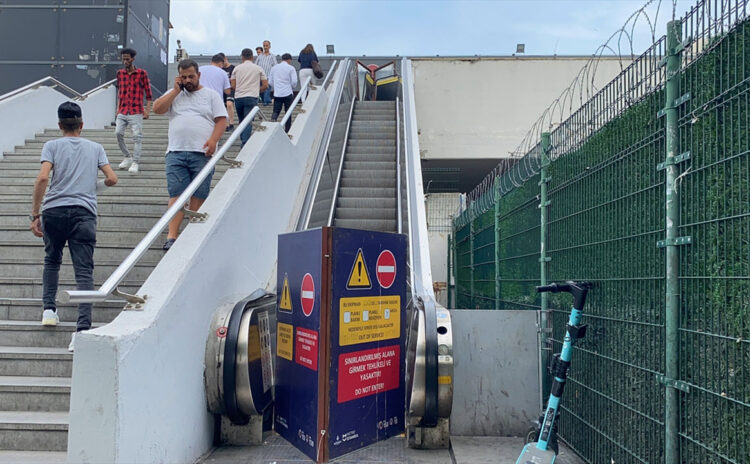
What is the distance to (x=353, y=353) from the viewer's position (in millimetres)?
3643

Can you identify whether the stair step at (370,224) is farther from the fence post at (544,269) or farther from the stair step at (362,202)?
the fence post at (544,269)

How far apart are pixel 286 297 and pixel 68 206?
1871 millimetres

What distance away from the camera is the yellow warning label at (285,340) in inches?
152

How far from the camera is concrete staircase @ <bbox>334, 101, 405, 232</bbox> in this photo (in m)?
8.31

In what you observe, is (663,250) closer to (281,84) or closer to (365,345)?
(365,345)

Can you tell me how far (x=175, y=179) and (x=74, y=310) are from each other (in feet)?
4.79

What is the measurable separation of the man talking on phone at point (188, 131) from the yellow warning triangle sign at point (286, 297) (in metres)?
1.88

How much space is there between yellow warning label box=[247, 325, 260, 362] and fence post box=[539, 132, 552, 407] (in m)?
2.30

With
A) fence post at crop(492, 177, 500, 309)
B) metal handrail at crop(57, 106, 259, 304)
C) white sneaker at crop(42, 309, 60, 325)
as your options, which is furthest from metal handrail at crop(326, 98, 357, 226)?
white sneaker at crop(42, 309, 60, 325)

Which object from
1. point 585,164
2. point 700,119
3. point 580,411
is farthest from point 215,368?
point 700,119

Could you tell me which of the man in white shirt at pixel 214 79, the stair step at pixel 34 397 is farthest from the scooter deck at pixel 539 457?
the man in white shirt at pixel 214 79

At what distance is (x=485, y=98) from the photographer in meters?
16.9

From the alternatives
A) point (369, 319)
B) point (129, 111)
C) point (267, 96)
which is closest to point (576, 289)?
point (369, 319)

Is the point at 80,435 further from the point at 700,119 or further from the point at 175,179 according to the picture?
the point at 700,119
